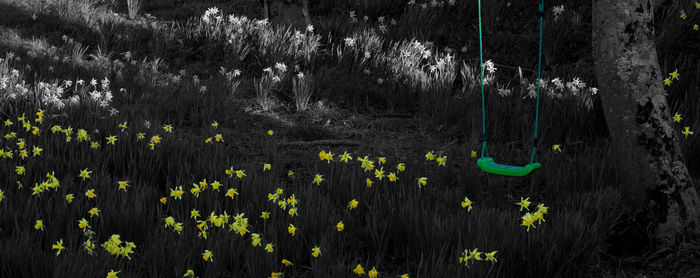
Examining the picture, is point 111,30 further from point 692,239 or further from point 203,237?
point 692,239

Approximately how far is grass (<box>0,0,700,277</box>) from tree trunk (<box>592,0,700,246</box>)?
0.22 metres

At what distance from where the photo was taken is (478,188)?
3.54m

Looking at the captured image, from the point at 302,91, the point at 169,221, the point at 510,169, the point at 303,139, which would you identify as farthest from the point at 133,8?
the point at 510,169

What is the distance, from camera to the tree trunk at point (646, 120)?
3.02 meters

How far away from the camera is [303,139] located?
4793mm

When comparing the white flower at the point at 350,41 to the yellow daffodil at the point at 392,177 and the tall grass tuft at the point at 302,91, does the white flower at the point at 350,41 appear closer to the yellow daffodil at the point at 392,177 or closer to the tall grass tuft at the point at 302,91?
the tall grass tuft at the point at 302,91

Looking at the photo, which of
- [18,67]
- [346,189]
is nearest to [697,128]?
[346,189]

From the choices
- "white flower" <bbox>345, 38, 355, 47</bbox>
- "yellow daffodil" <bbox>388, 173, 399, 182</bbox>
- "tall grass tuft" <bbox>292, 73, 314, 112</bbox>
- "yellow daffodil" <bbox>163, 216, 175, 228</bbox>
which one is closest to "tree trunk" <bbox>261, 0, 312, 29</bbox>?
"white flower" <bbox>345, 38, 355, 47</bbox>

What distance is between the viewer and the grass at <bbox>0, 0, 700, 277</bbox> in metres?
2.73

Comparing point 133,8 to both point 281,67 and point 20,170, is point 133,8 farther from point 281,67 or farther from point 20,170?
point 20,170

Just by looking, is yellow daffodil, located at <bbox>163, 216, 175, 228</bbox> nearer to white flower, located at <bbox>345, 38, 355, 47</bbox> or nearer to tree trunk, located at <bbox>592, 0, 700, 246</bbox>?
tree trunk, located at <bbox>592, 0, 700, 246</bbox>

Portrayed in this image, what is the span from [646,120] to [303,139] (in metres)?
2.48

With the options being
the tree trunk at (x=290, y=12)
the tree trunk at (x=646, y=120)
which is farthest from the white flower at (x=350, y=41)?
the tree trunk at (x=646, y=120)

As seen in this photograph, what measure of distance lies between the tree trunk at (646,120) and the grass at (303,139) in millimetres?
215
